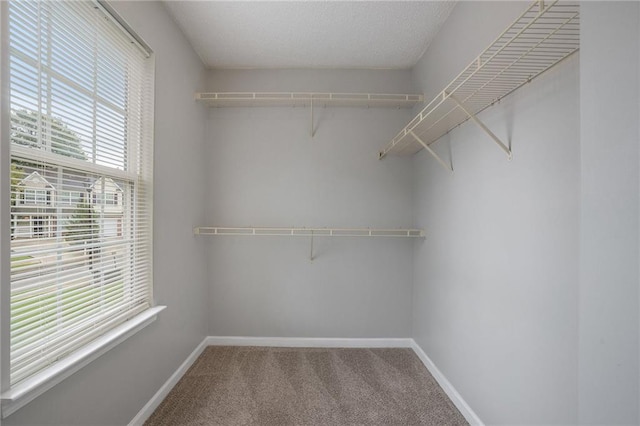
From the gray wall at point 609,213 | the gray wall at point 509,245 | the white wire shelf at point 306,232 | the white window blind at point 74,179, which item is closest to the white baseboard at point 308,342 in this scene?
the gray wall at point 509,245

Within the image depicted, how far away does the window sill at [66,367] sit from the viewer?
900 mm

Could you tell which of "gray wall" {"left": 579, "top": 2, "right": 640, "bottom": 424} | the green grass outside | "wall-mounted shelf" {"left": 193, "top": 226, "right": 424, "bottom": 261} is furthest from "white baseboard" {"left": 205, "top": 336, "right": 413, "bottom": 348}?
"gray wall" {"left": 579, "top": 2, "right": 640, "bottom": 424}

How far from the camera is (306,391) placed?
6.34 feet

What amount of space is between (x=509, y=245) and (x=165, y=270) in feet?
6.88

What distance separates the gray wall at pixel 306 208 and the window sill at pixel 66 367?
3.60 ft

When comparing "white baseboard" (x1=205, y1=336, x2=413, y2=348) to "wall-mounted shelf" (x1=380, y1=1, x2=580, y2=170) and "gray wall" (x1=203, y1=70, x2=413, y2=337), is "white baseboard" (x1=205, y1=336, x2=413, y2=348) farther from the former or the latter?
"wall-mounted shelf" (x1=380, y1=1, x2=580, y2=170)

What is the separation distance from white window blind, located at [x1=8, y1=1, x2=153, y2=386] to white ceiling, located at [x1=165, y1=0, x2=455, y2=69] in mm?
604

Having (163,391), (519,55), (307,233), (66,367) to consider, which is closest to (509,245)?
(519,55)

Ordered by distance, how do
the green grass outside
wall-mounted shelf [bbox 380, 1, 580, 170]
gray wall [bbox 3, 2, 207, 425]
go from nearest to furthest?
wall-mounted shelf [bbox 380, 1, 580, 170], the green grass outside, gray wall [bbox 3, 2, 207, 425]

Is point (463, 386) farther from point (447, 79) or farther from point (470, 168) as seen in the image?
point (447, 79)

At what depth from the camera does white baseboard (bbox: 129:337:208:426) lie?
62.2 inches

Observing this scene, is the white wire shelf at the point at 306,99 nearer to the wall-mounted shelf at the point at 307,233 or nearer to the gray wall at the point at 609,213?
the wall-mounted shelf at the point at 307,233

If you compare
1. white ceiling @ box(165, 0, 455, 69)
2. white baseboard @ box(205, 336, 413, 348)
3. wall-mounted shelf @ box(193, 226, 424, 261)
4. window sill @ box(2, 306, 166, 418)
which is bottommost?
white baseboard @ box(205, 336, 413, 348)

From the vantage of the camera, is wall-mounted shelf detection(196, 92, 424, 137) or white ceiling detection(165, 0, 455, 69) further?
wall-mounted shelf detection(196, 92, 424, 137)
